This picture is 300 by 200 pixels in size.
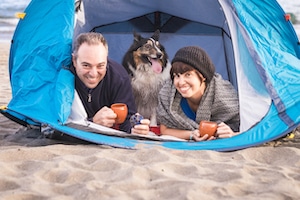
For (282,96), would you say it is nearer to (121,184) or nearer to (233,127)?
(233,127)

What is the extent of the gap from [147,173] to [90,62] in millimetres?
966

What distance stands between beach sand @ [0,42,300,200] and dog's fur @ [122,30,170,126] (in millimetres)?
979

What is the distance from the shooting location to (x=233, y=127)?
3.30m

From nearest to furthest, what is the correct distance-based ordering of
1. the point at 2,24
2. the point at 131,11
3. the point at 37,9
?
1. the point at 37,9
2. the point at 131,11
3. the point at 2,24

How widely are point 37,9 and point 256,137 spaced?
1.75 meters

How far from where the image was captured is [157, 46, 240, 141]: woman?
3.17 metres

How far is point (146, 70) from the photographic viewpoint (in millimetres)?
4109

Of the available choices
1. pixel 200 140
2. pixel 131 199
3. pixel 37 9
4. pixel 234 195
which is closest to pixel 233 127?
pixel 200 140

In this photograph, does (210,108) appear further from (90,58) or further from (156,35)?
(156,35)

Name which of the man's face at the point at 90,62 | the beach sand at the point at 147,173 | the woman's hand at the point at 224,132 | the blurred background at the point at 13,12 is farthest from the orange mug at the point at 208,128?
the blurred background at the point at 13,12

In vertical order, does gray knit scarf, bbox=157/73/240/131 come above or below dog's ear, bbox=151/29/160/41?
below

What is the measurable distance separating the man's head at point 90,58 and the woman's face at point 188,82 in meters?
0.47

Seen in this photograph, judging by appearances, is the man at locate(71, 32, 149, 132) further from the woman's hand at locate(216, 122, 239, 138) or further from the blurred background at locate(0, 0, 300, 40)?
the blurred background at locate(0, 0, 300, 40)

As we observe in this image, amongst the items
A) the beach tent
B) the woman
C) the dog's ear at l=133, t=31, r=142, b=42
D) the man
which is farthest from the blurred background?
the woman
